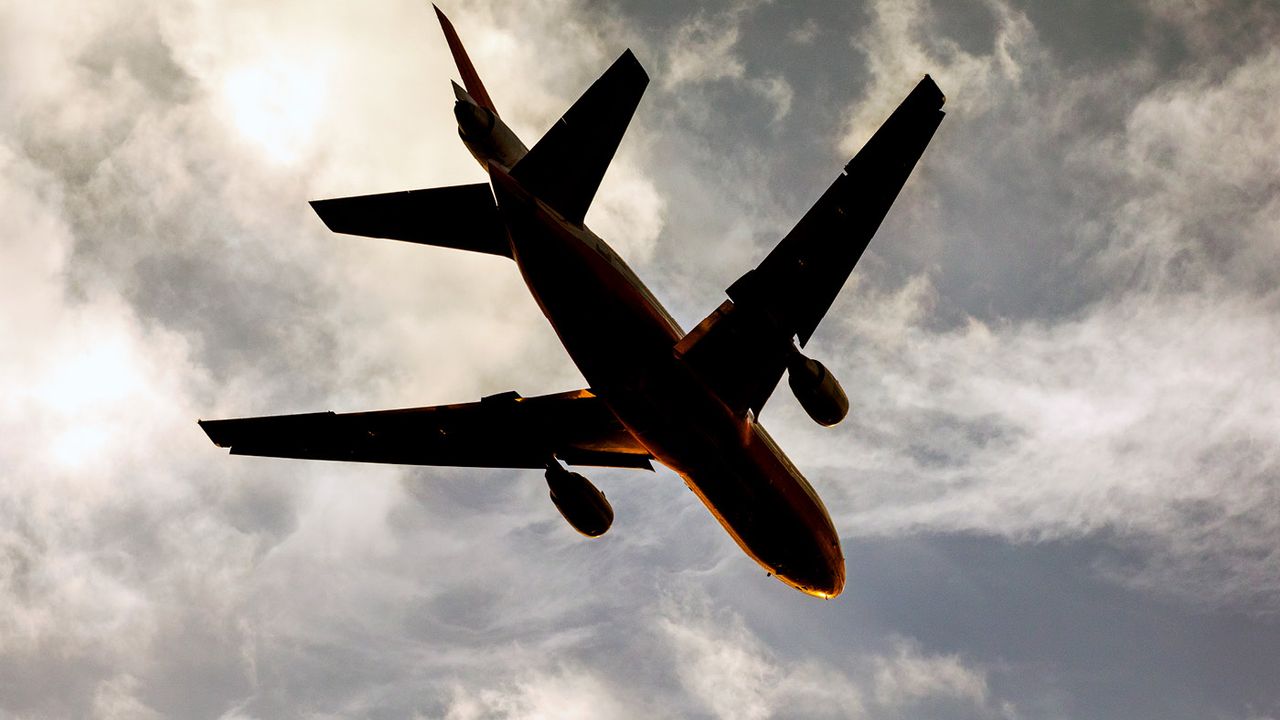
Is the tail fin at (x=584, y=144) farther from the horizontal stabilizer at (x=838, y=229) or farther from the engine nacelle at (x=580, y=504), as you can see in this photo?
the engine nacelle at (x=580, y=504)

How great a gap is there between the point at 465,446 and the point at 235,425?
205 inches

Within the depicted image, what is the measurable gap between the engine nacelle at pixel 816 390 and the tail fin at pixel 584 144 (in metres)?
5.25

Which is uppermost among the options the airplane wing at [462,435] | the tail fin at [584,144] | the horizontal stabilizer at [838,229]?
the horizontal stabilizer at [838,229]

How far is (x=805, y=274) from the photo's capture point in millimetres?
16062

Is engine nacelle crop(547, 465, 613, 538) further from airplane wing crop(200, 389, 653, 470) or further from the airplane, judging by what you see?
the airplane

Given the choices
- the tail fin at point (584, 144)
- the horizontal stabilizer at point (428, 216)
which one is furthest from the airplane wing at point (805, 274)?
the horizontal stabilizer at point (428, 216)

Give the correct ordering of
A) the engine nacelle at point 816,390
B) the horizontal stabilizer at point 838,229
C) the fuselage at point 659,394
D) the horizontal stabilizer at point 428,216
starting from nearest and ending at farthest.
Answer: the horizontal stabilizer at point 838,229, the fuselage at point 659,394, the horizontal stabilizer at point 428,216, the engine nacelle at point 816,390

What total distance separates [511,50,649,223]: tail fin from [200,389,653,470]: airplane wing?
5586mm

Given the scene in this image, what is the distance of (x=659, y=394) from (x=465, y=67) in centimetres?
881

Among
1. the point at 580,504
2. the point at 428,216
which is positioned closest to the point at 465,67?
the point at 428,216

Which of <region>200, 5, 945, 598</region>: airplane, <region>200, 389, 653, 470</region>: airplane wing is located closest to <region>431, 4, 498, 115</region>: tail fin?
<region>200, 5, 945, 598</region>: airplane

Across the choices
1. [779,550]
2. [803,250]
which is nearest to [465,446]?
[779,550]

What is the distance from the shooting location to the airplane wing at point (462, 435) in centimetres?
1986

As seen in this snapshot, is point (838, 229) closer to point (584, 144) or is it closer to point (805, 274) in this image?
point (805, 274)
